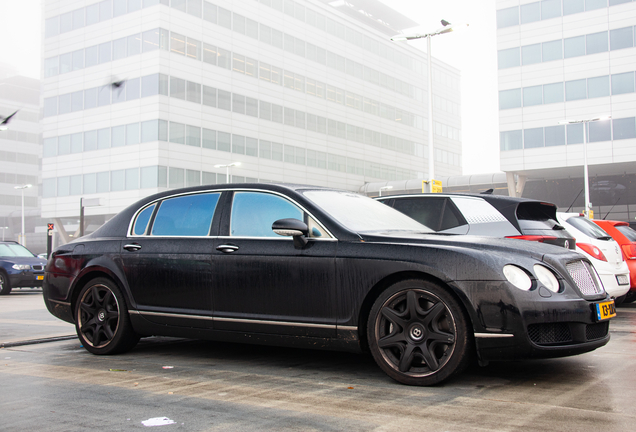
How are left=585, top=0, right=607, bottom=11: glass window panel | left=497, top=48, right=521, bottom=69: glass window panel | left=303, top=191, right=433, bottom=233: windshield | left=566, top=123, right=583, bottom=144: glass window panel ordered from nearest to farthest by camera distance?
1. left=303, top=191, right=433, bottom=233: windshield
2. left=585, top=0, right=607, bottom=11: glass window panel
3. left=566, top=123, right=583, bottom=144: glass window panel
4. left=497, top=48, right=521, bottom=69: glass window panel

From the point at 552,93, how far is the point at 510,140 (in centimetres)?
444

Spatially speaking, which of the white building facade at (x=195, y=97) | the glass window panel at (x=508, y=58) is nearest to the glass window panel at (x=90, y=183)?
the white building facade at (x=195, y=97)

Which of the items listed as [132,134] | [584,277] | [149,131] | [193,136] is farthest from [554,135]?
[584,277]

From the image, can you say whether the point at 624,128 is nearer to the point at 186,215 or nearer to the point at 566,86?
the point at 566,86

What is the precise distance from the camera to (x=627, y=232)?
1064 centimetres

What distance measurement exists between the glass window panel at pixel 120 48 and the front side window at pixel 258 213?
47.0 m

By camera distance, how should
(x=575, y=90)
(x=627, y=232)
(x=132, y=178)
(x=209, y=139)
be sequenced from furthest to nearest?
(x=209, y=139) < (x=132, y=178) < (x=575, y=90) < (x=627, y=232)

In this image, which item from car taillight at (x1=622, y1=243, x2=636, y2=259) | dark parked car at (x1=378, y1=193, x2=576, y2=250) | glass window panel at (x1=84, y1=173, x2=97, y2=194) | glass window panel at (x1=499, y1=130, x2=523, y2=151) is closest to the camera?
dark parked car at (x1=378, y1=193, x2=576, y2=250)

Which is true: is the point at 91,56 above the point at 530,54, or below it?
above

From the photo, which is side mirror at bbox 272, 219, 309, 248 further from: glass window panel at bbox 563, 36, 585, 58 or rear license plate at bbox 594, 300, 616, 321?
glass window panel at bbox 563, 36, 585, 58

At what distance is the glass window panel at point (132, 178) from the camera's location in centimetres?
4747

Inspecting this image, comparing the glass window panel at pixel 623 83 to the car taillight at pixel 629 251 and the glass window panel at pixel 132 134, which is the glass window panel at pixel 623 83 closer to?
the glass window panel at pixel 132 134

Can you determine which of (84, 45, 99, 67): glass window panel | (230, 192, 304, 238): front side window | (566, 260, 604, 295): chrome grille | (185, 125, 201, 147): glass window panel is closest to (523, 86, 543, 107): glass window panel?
(185, 125, 201, 147): glass window panel

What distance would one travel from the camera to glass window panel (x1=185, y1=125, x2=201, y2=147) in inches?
1922
